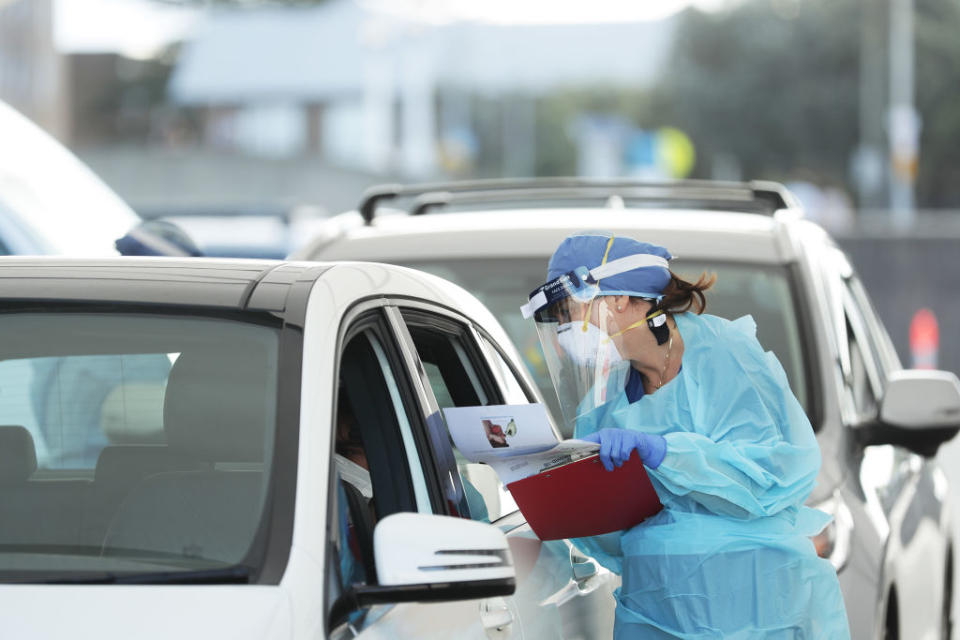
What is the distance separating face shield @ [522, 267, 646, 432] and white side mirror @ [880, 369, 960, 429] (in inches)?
67.2

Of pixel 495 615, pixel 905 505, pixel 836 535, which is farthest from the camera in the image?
pixel 905 505

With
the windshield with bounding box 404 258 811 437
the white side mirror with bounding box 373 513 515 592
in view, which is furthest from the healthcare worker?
the windshield with bounding box 404 258 811 437

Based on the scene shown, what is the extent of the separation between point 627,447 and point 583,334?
1.07ft

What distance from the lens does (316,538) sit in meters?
2.75

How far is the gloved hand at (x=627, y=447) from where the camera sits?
146 inches

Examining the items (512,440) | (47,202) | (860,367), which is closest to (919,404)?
(860,367)

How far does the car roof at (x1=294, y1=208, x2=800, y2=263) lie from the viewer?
6008 millimetres

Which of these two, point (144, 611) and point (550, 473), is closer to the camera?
point (144, 611)

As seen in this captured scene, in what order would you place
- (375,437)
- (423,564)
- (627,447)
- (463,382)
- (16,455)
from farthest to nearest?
(463,382) → (627,447) → (375,437) → (16,455) → (423,564)

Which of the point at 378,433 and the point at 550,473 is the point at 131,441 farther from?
the point at 550,473

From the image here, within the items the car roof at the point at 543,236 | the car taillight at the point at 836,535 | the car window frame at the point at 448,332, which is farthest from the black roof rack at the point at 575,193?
the car window frame at the point at 448,332

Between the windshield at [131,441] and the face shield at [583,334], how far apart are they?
3.33 feet

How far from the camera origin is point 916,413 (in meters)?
5.40

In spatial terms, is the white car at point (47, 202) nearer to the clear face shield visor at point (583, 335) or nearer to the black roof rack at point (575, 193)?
the black roof rack at point (575, 193)
